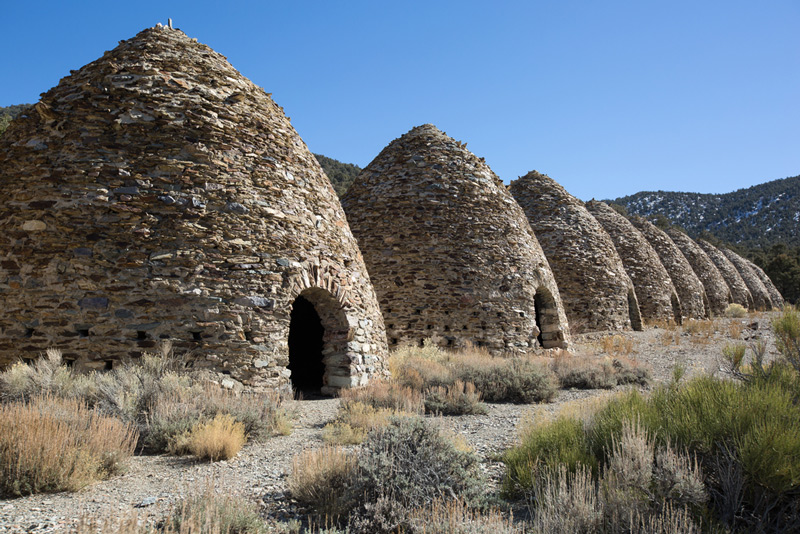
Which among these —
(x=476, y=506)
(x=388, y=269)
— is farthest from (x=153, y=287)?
(x=388, y=269)

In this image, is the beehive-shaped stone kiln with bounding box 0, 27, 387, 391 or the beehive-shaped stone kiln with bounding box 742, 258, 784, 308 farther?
the beehive-shaped stone kiln with bounding box 742, 258, 784, 308

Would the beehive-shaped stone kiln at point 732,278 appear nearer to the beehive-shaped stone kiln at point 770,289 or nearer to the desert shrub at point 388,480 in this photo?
the beehive-shaped stone kiln at point 770,289

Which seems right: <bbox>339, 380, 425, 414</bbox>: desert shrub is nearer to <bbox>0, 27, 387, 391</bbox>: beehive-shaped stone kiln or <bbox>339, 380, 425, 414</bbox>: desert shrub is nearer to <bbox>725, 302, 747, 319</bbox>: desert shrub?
<bbox>0, 27, 387, 391</bbox>: beehive-shaped stone kiln

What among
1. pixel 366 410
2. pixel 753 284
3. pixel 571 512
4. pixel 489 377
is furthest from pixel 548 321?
pixel 753 284

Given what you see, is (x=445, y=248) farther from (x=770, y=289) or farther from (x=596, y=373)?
(x=770, y=289)

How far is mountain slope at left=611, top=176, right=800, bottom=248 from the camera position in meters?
73.6

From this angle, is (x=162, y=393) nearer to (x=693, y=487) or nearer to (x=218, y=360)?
(x=218, y=360)

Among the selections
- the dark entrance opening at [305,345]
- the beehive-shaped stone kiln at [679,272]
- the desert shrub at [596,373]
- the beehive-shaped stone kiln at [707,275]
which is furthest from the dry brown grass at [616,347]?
the beehive-shaped stone kiln at [707,275]

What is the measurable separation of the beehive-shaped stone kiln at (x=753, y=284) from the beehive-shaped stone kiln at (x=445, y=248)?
109 feet

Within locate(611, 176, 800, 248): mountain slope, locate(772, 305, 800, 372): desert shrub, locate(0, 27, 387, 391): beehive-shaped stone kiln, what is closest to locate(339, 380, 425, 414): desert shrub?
locate(0, 27, 387, 391): beehive-shaped stone kiln

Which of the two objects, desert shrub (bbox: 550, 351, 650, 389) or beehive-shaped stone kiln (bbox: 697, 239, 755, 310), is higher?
beehive-shaped stone kiln (bbox: 697, 239, 755, 310)

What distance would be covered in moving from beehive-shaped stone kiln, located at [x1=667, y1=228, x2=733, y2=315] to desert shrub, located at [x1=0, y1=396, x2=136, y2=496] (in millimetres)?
31609

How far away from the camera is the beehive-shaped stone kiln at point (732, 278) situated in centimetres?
3347

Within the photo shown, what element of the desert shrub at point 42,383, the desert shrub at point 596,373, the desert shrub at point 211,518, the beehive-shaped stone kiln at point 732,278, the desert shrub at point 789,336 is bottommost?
the desert shrub at point 596,373
